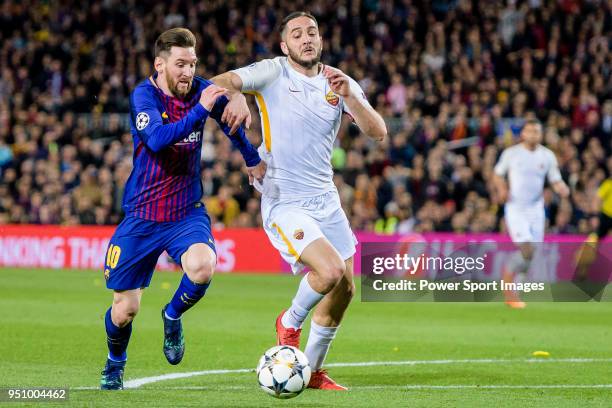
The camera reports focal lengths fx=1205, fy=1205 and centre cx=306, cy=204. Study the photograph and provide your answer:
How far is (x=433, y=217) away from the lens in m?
21.1

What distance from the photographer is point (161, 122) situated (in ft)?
24.5

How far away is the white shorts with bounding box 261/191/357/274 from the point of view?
26.5 ft

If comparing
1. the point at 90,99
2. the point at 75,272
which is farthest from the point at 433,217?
the point at 90,99

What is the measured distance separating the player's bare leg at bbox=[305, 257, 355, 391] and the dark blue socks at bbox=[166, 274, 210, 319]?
853mm

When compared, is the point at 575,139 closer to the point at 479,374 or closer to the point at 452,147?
the point at 452,147

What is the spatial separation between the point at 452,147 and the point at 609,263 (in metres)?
4.46

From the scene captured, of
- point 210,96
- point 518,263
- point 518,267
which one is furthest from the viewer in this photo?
point 518,267

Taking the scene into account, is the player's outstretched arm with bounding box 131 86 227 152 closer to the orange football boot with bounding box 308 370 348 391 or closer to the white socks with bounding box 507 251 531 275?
the orange football boot with bounding box 308 370 348 391

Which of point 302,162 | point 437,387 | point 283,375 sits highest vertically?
point 302,162

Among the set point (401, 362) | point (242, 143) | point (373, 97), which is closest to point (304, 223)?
point (242, 143)

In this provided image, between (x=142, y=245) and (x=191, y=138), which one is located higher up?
(x=191, y=138)

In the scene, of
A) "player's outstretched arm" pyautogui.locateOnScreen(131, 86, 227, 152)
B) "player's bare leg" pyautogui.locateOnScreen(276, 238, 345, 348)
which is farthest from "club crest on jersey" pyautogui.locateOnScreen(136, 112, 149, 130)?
"player's bare leg" pyautogui.locateOnScreen(276, 238, 345, 348)

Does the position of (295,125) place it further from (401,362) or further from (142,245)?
(401,362)

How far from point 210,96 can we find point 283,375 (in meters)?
1.76
